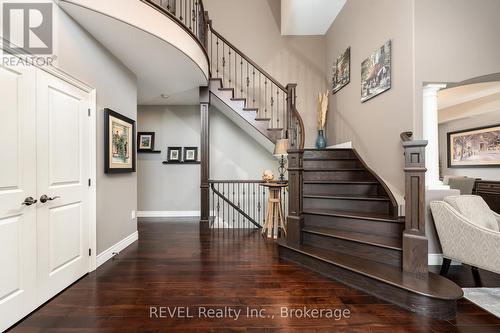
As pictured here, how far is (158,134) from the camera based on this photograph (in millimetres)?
5434

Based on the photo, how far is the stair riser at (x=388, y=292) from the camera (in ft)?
6.03

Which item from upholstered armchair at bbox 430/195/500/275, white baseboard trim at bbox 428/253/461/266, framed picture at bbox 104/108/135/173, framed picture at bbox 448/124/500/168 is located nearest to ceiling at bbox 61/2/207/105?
framed picture at bbox 104/108/135/173

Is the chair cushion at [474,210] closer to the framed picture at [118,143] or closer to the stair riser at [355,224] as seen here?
the stair riser at [355,224]

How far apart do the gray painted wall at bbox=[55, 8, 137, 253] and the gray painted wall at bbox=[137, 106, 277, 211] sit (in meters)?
1.77

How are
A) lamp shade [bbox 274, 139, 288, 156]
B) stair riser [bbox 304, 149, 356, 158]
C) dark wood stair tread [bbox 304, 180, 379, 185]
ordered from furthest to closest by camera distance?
stair riser [bbox 304, 149, 356, 158], lamp shade [bbox 274, 139, 288, 156], dark wood stair tread [bbox 304, 180, 379, 185]

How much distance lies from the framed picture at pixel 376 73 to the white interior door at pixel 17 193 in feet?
13.0

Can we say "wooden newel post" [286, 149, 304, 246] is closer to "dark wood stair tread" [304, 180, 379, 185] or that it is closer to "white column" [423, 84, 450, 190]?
"dark wood stair tread" [304, 180, 379, 185]

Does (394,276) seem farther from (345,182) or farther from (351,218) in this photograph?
(345,182)

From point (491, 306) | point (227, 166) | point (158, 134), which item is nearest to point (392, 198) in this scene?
point (491, 306)

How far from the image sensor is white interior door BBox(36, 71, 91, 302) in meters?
2.01

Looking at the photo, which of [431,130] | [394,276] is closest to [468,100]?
[431,130]

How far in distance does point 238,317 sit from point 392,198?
2.36 meters

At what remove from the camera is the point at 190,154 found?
17.8ft

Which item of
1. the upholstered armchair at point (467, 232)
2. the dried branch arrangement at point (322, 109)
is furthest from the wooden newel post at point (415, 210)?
the dried branch arrangement at point (322, 109)
